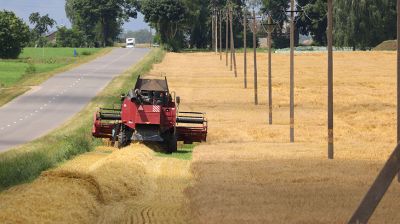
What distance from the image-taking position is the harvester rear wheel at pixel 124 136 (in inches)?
1369

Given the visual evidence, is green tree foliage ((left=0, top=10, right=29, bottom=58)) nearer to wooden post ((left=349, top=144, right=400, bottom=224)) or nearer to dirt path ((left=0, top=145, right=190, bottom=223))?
dirt path ((left=0, top=145, right=190, bottom=223))

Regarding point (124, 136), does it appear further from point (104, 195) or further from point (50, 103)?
point (50, 103)

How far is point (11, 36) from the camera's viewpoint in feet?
477

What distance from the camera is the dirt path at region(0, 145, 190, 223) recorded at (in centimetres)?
1797

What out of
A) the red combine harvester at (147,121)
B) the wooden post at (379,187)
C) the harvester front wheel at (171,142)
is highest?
the wooden post at (379,187)

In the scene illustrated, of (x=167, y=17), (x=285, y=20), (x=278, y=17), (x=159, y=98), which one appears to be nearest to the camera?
(x=159, y=98)

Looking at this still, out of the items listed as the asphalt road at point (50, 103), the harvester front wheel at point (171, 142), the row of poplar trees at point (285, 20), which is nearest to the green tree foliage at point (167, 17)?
the row of poplar trees at point (285, 20)

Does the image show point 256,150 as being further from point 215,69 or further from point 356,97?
point 215,69

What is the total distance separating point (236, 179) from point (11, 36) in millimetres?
124454

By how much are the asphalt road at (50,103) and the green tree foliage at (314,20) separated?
61.9 metres

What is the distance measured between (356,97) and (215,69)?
1583 inches

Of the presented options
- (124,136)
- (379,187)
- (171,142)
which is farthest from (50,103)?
(379,187)

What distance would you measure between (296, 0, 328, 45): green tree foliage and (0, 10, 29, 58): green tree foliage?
4668 centimetres

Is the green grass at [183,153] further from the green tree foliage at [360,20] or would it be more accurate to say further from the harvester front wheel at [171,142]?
the green tree foliage at [360,20]
